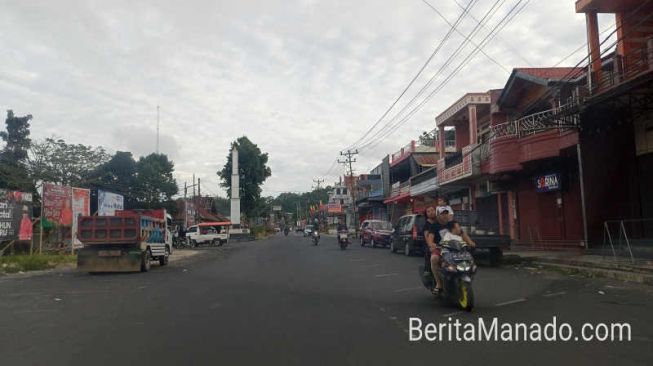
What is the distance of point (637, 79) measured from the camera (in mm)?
14086

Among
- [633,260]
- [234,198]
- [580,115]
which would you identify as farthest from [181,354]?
[234,198]

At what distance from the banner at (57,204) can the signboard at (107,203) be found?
9.44ft

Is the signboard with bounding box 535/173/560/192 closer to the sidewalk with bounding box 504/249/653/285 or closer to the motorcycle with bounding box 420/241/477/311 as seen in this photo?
the sidewalk with bounding box 504/249/653/285

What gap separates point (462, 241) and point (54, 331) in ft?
20.3

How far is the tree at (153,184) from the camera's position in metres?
54.5

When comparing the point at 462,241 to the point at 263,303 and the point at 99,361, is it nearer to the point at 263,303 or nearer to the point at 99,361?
the point at 263,303

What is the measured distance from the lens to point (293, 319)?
807 cm

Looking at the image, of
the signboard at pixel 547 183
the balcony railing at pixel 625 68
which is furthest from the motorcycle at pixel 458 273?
the signboard at pixel 547 183

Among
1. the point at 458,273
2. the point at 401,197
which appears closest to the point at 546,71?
the point at 458,273

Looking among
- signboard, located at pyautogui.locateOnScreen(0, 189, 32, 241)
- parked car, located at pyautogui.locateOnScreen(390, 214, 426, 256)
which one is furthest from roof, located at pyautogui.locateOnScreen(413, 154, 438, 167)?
signboard, located at pyautogui.locateOnScreen(0, 189, 32, 241)

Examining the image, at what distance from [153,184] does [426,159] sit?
2773 cm

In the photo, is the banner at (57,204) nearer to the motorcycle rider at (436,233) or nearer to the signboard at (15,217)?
the signboard at (15,217)

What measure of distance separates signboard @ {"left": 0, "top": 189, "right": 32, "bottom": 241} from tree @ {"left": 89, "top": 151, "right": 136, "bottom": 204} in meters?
26.1

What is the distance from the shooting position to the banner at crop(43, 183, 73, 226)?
24766 millimetres
